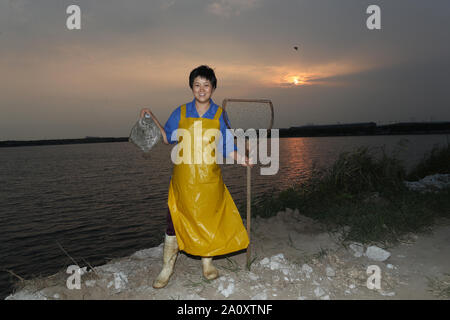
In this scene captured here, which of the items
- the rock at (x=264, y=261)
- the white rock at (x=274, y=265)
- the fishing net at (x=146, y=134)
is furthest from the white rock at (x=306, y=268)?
the fishing net at (x=146, y=134)

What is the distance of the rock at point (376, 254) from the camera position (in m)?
3.74

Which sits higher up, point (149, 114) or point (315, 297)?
point (149, 114)

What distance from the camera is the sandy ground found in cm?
310

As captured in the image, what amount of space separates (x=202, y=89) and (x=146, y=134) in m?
0.77

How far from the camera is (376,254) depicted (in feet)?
12.4

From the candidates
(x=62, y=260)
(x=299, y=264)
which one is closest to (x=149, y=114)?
(x=299, y=264)

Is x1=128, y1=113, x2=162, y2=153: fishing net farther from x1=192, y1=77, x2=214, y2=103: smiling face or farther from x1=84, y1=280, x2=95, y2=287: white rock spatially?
x1=84, y1=280, x2=95, y2=287: white rock

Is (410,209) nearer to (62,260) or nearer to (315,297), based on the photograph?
(315,297)

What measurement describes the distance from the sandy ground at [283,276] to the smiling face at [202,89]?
6.53 feet

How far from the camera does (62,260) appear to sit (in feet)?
25.7

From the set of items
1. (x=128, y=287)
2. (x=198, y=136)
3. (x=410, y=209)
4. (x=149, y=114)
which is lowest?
(x=128, y=287)

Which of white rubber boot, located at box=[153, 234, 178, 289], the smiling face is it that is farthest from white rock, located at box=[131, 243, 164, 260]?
the smiling face

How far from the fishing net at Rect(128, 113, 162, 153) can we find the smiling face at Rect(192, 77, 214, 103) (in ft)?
1.83
